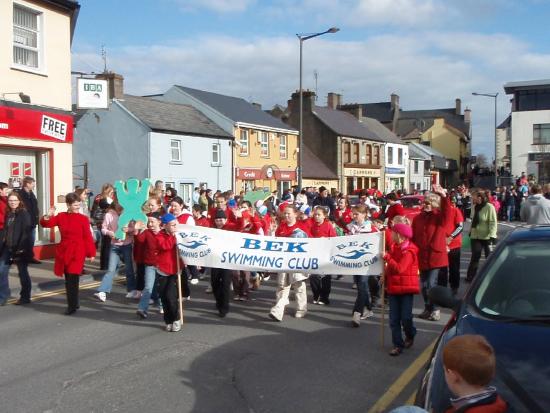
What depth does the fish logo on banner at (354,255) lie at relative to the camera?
7805mm

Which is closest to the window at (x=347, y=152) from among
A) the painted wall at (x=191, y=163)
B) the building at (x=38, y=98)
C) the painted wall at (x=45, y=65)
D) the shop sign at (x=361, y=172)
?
the shop sign at (x=361, y=172)

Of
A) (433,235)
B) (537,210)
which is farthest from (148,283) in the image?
(537,210)

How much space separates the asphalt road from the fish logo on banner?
0.91 metres

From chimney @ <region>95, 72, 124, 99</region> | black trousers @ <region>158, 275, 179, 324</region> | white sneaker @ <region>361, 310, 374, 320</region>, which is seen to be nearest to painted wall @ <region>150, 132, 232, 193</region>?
chimney @ <region>95, 72, 124, 99</region>

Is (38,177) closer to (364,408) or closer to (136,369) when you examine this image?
(136,369)

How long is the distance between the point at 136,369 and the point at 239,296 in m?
4.20

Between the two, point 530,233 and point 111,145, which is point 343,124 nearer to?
point 111,145

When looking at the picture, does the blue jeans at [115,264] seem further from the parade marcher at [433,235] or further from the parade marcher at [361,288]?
the parade marcher at [433,235]

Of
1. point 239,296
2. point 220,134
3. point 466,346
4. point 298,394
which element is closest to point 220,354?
point 298,394

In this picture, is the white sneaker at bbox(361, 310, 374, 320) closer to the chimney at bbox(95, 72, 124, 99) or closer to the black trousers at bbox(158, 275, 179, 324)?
the black trousers at bbox(158, 275, 179, 324)

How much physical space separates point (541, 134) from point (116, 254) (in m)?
50.7

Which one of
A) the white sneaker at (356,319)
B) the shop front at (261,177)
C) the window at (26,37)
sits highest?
the window at (26,37)

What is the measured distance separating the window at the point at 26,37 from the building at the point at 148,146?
15659 millimetres

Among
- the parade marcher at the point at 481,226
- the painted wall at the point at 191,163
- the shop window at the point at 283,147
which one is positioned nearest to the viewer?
the parade marcher at the point at 481,226
